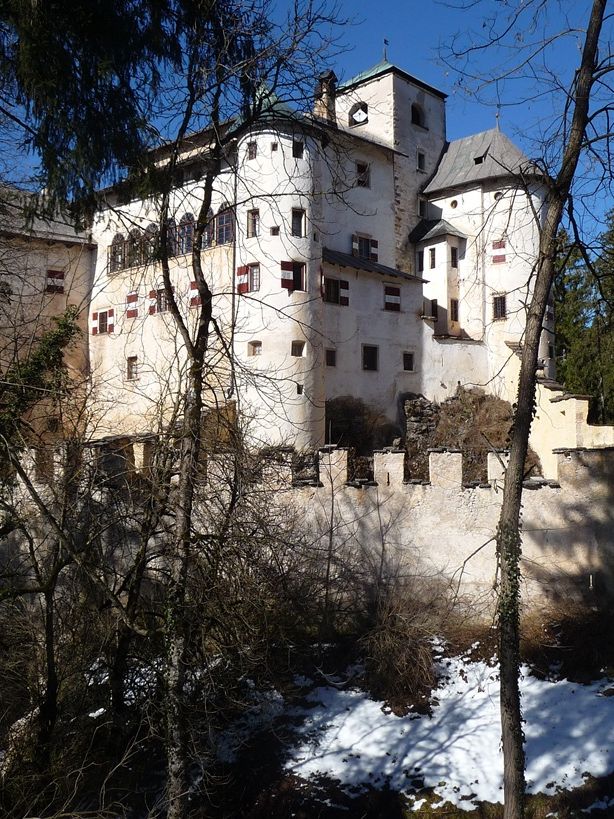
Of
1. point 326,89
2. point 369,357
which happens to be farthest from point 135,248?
point 369,357

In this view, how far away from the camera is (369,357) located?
86.5 feet

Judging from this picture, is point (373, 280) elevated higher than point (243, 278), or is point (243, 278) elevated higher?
point (373, 280)

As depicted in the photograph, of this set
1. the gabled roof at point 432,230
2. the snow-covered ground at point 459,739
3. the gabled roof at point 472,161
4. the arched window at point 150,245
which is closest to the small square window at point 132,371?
the arched window at point 150,245

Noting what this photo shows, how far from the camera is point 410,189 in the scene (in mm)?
31609

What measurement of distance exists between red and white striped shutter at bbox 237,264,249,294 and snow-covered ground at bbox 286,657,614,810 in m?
14.5

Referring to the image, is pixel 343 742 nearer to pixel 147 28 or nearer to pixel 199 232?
pixel 199 232

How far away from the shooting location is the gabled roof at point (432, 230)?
98.9ft

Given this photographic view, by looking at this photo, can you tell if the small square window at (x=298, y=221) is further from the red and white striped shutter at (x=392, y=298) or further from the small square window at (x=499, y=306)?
the small square window at (x=499, y=306)

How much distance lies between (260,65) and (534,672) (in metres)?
9.50

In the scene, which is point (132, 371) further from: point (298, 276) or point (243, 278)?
point (298, 276)

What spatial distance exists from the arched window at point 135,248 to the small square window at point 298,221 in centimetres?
1637

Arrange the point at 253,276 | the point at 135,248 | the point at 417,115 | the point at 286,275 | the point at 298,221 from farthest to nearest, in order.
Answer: the point at 417,115, the point at 298,221, the point at 253,276, the point at 286,275, the point at 135,248

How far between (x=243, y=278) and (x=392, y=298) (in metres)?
6.33

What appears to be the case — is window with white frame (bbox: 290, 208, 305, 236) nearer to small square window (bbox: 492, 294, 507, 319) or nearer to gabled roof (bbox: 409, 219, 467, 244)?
gabled roof (bbox: 409, 219, 467, 244)
